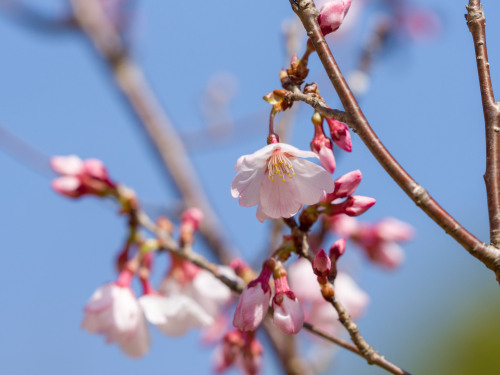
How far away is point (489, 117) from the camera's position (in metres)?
1.05

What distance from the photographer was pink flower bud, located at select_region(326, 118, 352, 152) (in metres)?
1.19

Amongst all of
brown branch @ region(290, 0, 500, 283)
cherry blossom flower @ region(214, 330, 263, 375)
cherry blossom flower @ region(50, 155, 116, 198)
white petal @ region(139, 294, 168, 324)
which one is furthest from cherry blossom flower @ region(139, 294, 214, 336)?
brown branch @ region(290, 0, 500, 283)

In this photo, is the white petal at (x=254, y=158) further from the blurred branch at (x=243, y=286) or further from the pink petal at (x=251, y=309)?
the pink petal at (x=251, y=309)

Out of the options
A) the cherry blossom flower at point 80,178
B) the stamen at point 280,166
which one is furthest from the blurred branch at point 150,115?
the stamen at point 280,166

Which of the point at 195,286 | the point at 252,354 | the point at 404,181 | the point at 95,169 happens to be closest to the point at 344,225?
the point at 195,286

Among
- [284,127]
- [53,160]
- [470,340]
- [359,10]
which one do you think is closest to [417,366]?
[470,340]

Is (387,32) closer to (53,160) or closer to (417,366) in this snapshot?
(53,160)

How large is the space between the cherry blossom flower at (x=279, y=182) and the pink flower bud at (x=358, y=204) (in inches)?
2.4

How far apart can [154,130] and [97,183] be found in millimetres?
1351

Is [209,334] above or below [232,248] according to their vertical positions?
below

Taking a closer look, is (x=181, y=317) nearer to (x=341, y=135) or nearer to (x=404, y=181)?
(x=341, y=135)

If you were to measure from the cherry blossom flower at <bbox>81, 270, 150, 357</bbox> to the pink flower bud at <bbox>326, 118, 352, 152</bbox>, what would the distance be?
79cm

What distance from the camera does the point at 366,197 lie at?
1.21m

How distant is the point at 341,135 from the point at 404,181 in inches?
11.5
